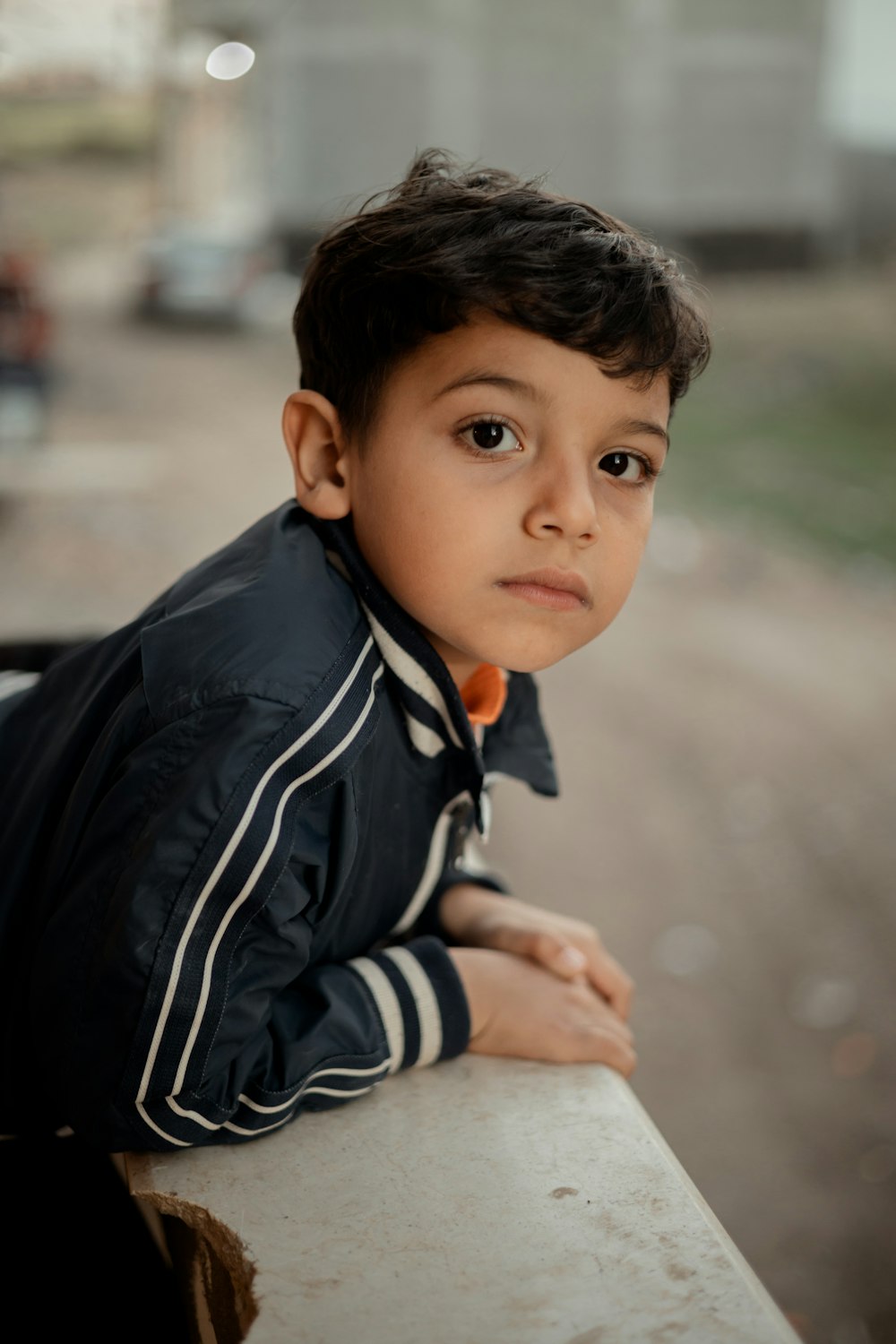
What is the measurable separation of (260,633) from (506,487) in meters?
0.18

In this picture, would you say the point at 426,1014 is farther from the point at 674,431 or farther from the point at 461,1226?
the point at 674,431

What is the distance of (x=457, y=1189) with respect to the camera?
760 mm

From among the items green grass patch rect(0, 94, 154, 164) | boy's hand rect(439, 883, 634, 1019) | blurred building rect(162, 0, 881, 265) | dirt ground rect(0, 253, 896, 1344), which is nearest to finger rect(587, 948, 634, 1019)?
boy's hand rect(439, 883, 634, 1019)

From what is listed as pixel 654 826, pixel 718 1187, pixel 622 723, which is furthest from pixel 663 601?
pixel 718 1187

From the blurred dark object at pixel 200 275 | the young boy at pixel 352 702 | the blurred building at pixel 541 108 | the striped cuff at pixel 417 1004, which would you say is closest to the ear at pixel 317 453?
the young boy at pixel 352 702

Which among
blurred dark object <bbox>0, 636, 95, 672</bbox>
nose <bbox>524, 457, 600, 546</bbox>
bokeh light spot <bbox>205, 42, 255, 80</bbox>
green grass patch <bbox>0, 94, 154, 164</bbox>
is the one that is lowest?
blurred dark object <bbox>0, 636, 95, 672</bbox>

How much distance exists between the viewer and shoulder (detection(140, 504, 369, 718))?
740 mm

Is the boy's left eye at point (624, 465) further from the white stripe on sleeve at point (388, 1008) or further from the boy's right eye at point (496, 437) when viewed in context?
the white stripe on sleeve at point (388, 1008)

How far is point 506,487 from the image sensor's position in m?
0.79

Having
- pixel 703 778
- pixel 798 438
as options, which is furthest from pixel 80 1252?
pixel 798 438

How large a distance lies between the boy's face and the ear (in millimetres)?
29

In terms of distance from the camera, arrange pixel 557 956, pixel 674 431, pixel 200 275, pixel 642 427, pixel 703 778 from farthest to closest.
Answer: pixel 674 431, pixel 200 275, pixel 703 778, pixel 557 956, pixel 642 427

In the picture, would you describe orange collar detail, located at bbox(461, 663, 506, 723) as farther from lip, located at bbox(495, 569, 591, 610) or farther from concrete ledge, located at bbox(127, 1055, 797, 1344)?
concrete ledge, located at bbox(127, 1055, 797, 1344)

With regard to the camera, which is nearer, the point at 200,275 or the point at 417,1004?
the point at 417,1004
